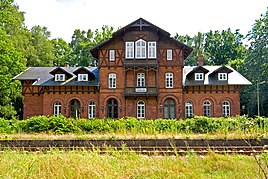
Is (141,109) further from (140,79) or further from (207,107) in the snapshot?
(207,107)

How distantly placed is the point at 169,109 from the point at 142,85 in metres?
3.69

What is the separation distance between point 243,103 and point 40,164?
126 feet

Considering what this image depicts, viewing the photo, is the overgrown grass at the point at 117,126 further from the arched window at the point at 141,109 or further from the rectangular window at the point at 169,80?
the rectangular window at the point at 169,80

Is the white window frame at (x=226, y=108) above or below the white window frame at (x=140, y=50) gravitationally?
below

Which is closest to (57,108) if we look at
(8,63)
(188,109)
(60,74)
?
(60,74)

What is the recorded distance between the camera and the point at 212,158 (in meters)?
8.27

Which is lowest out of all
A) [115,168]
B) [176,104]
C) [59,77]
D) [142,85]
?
[115,168]

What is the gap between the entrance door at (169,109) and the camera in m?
31.2

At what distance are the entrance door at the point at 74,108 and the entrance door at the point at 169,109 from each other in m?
9.23

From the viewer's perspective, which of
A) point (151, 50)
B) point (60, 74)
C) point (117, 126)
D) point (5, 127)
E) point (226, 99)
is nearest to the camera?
point (117, 126)

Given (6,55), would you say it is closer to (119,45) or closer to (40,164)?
(119,45)

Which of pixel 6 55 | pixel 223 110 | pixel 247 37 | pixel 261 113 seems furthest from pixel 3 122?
pixel 247 37

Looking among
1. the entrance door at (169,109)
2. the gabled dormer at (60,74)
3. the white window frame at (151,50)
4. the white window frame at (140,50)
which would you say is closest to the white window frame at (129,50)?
the white window frame at (140,50)

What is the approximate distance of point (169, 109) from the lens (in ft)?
103
